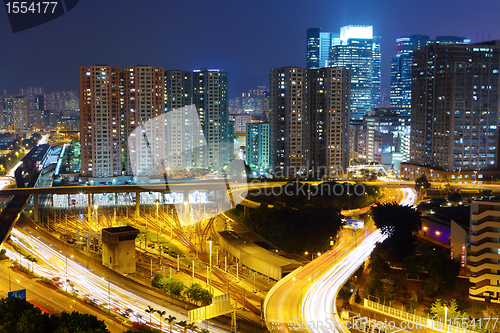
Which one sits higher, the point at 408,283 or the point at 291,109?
the point at 291,109

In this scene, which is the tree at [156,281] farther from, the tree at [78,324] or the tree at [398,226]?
the tree at [398,226]

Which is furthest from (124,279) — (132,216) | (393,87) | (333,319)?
(393,87)

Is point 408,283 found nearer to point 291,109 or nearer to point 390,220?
point 390,220

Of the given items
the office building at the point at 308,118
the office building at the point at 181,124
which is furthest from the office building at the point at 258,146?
the office building at the point at 181,124

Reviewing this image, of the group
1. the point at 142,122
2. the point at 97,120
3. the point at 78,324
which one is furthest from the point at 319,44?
the point at 78,324

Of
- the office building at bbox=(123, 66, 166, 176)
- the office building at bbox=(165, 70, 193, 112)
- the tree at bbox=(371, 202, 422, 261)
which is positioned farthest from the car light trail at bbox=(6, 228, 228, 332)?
the office building at bbox=(165, 70, 193, 112)

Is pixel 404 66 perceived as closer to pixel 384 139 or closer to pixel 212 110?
pixel 384 139

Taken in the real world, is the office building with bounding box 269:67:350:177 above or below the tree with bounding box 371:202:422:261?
above

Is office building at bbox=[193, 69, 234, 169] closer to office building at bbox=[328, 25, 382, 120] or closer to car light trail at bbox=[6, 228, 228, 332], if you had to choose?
car light trail at bbox=[6, 228, 228, 332]
